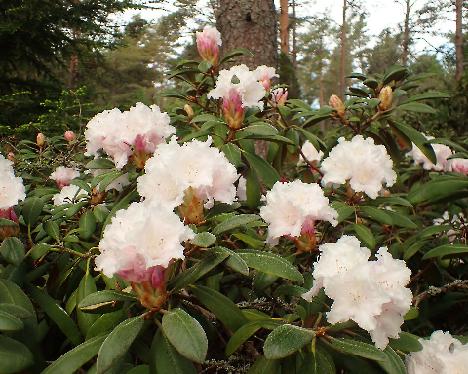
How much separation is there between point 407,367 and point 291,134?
1154 millimetres

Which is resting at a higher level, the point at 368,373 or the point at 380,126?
the point at 380,126

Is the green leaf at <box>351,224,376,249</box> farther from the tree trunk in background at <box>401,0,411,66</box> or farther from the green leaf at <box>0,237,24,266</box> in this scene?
the tree trunk in background at <box>401,0,411,66</box>

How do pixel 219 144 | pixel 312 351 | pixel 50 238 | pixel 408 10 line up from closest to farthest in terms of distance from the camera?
1. pixel 312 351
2. pixel 50 238
3. pixel 219 144
4. pixel 408 10

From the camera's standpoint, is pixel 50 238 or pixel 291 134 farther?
pixel 291 134

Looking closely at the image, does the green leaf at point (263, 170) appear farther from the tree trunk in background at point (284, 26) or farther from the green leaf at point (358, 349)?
the tree trunk in background at point (284, 26)

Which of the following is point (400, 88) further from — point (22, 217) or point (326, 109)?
point (22, 217)

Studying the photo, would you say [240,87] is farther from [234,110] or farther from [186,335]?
[186,335]

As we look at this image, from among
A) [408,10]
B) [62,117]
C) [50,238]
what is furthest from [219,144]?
[408,10]

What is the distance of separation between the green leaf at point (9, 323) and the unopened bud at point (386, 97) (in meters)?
1.60

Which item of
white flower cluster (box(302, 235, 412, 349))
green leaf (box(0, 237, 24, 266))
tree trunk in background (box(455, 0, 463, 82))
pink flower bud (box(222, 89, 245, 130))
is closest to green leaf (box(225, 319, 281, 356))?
white flower cluster (box(302, 235, 412, 349))

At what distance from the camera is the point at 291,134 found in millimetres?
1981

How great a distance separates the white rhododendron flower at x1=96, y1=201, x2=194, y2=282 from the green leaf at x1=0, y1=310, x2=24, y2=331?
182 mm

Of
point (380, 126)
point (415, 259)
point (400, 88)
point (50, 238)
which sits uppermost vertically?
point (400, 88)

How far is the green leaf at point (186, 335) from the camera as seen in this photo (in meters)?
0.79
